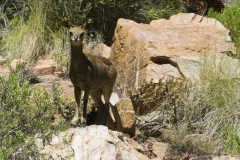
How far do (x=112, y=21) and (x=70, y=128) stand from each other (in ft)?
18.5

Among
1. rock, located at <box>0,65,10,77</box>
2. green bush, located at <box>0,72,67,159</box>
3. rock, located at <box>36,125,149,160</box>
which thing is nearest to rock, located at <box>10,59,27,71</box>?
rock, located at <box>0,65,10,77</box>

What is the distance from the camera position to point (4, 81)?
278 inches

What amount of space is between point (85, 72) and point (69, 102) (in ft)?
4.09

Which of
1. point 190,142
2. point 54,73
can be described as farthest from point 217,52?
point 54,73

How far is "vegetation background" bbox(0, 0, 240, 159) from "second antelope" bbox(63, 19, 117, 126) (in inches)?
12.7

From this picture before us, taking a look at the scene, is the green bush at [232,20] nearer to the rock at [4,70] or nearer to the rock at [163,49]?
the rock at [163,49]

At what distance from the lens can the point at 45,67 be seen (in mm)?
11375

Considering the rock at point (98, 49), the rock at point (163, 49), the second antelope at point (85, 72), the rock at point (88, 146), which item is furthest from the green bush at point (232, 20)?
the rock at point (88, 146)

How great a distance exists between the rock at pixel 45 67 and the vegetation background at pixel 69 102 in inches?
6.0

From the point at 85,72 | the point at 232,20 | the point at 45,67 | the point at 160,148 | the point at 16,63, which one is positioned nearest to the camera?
the point at 85,72

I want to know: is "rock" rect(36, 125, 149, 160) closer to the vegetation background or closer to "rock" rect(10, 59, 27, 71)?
the vegetation background

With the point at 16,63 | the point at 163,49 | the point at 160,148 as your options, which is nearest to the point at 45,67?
the point at 16,63

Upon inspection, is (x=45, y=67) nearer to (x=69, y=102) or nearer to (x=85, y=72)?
(x=69, y=102)

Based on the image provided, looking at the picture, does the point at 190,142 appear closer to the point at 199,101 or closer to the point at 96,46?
the point at 199,101
